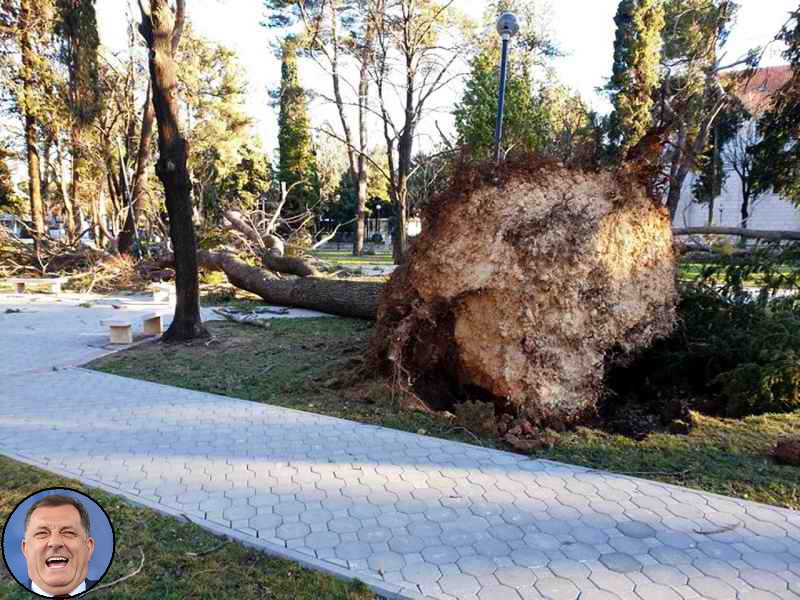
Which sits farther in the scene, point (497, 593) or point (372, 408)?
point (372, 408)

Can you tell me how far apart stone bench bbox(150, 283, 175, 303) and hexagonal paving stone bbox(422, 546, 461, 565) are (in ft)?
39.1

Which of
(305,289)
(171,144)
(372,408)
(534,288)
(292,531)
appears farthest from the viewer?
(305,289)

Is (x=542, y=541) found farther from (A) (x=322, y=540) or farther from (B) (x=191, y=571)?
(B) (x=191, y=571)

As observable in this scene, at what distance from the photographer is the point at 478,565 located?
274cm

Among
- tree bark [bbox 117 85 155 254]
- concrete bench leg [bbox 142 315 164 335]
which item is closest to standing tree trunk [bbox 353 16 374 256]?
tree bark [bbox 117 85 155 254]

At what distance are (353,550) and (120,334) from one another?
6.94 m

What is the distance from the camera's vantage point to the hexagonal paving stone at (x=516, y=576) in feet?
8.50

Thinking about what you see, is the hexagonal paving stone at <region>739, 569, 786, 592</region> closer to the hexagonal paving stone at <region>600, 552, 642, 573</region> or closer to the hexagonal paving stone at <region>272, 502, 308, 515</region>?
the hexagonal paving stone at <region>600, 552, 642, 573</region>

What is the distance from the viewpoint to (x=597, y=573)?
267 cm

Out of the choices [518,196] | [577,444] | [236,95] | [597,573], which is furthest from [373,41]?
[597,573]

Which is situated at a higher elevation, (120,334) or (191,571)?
(120,334)

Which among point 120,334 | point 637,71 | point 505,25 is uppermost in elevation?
point 637,71

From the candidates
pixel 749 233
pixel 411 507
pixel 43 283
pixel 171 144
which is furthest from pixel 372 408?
pixel 43 283

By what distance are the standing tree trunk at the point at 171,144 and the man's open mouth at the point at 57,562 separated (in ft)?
22.3
